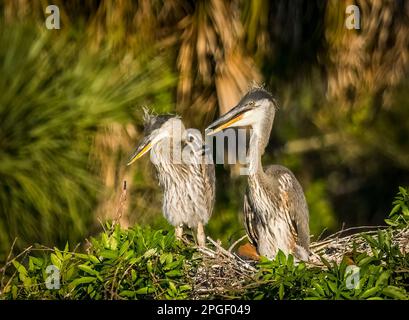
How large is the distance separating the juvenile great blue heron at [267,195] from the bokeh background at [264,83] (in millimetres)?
956

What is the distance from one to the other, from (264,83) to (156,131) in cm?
140

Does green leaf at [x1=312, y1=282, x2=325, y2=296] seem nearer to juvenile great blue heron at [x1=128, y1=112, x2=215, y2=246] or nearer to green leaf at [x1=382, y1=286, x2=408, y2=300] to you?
green leaf at [x1=382, y1=286, x2=408, y2=300]

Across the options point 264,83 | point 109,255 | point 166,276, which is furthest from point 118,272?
point 264,83

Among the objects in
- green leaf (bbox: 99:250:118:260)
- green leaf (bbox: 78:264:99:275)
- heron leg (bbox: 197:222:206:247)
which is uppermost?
green leaf (bbox: 99:250:118:260)

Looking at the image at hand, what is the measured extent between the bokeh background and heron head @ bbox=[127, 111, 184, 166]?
8.7 inches

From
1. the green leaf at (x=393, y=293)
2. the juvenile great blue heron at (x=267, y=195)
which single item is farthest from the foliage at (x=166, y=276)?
the juvenile great blue heron at (x=267, y=195)

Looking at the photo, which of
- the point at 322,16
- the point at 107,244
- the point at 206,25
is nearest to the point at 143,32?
the point at 206,25

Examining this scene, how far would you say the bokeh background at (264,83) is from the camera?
25.8 feet

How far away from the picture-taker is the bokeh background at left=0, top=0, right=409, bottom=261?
25.8 feet

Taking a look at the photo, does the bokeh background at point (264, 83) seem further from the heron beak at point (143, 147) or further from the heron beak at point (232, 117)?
the heron beak at point (232, 117)

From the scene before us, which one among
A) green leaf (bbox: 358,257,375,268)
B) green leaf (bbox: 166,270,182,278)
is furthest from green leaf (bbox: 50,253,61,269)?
green leaf (bbox: 358,257,375,268)
